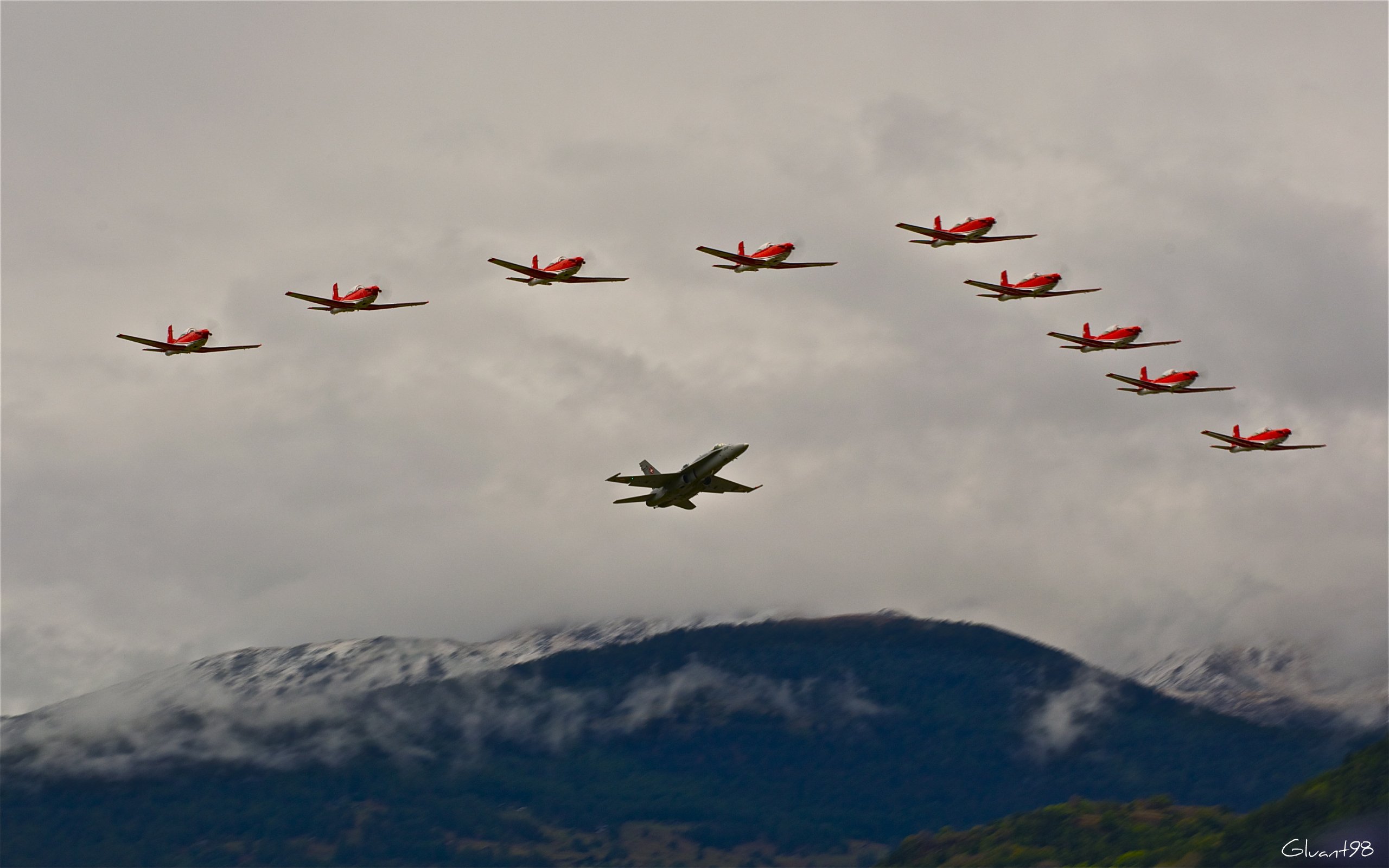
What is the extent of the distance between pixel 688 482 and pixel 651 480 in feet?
15.0

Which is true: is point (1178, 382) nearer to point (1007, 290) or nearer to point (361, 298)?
point (1007, 290)

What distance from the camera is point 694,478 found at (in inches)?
7200

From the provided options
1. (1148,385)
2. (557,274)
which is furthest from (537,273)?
(1148,385)

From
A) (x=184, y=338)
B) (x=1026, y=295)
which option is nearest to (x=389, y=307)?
(x=184, y=338)

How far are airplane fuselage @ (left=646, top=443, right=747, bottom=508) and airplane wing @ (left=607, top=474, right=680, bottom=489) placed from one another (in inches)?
25.8

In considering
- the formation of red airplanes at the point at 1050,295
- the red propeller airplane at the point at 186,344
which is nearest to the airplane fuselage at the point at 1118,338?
the formation of red airplanes at the point at 1050,295

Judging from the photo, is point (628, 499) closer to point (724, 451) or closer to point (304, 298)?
point (724, 451)

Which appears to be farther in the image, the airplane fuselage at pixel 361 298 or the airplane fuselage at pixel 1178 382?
the airplane fuselage at pixel 1178 382

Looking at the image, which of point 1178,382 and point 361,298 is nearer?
point 361,298

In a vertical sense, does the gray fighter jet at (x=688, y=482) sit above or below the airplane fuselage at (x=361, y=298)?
below

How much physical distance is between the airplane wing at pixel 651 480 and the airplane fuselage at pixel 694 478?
2.15 feet

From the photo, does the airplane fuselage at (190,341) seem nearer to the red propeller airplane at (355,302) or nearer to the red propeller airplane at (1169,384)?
the red propeller airplane at (355,302)

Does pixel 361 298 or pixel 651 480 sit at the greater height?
pixel 361 298

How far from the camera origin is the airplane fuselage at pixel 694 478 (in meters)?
180
